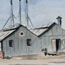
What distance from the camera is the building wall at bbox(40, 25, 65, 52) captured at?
121 ft

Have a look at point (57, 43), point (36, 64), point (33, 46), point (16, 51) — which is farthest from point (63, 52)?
point (36, 64)

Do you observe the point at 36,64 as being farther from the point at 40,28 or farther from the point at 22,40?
the point at 40,28

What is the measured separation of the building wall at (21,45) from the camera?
32.9 m

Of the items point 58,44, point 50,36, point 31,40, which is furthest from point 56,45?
point 31,40

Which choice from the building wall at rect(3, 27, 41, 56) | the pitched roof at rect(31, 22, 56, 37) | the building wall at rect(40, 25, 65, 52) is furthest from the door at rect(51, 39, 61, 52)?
the building wall at rect(3, 27, 41, 56)

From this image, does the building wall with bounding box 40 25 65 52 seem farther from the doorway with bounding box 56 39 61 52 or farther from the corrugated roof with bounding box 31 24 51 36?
the corrugated roof with bounding box 31 24 51 36

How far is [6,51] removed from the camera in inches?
1286

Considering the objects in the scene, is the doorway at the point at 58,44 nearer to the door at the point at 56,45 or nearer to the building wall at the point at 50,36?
the door at the point at 56,45

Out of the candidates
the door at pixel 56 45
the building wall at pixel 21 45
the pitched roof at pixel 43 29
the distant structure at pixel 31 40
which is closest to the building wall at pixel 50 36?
the distant structure at pixel 31 40

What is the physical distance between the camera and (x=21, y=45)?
34312 mm

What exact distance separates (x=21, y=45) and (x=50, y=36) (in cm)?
543

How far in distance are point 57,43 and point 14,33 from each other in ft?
26.4

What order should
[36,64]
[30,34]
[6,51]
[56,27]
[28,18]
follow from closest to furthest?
[36,64] → [6,51] → [30,34] → [56,27] → [28,18]

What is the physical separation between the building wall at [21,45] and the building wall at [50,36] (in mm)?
934
